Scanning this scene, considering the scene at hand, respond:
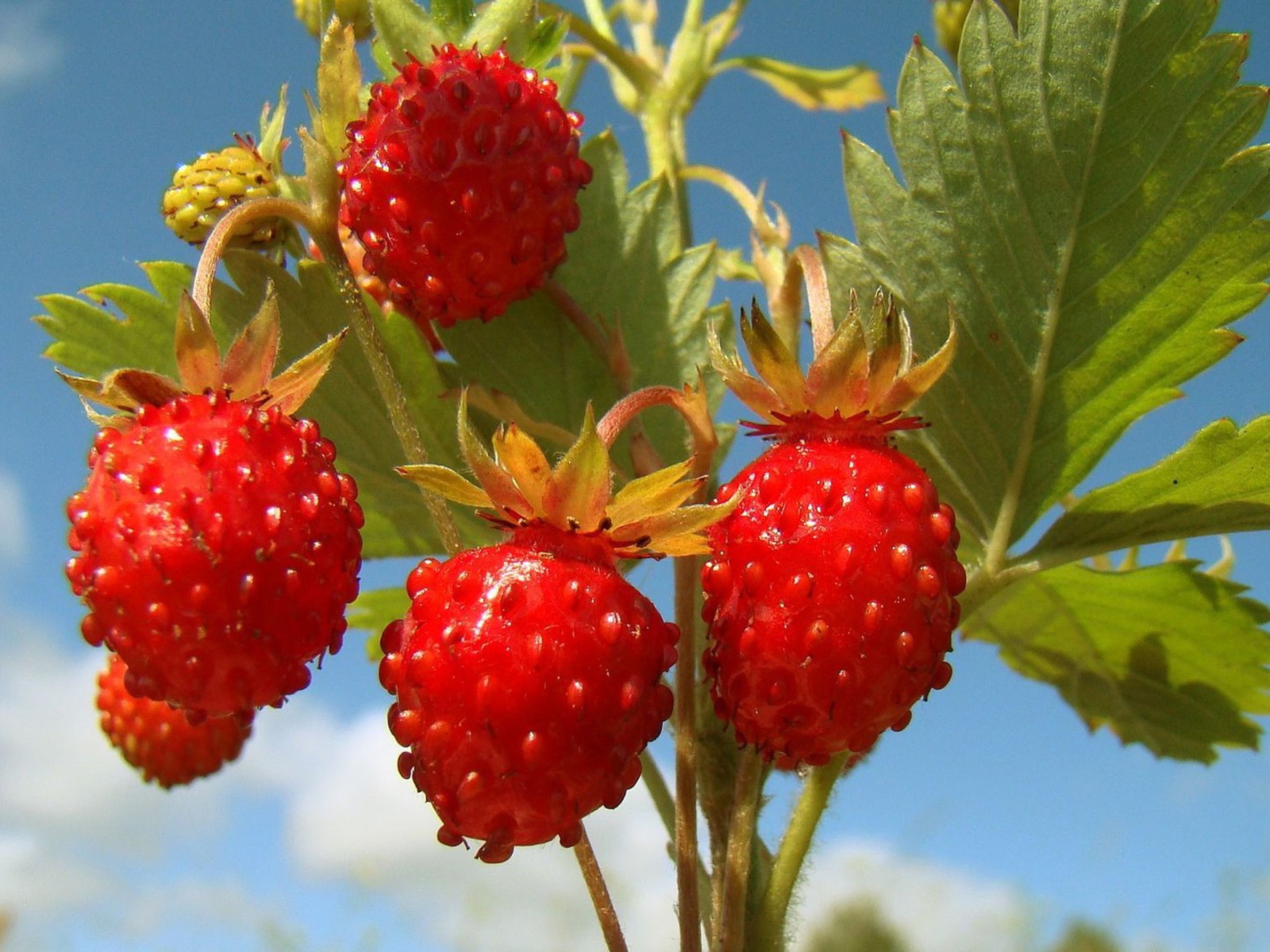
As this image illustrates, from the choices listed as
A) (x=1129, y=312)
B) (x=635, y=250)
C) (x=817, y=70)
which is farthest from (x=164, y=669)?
(x=817, y=70)

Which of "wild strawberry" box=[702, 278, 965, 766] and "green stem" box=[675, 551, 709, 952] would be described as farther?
"green stem" box=[675, 551, 709, 952]

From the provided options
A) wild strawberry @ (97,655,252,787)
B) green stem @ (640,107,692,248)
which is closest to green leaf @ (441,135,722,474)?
green stem @ (640,107,692,248)

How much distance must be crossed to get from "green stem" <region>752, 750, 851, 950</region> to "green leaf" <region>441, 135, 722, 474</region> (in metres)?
0.52

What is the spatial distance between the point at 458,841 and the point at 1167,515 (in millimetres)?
1007

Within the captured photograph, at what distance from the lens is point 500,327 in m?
1.72

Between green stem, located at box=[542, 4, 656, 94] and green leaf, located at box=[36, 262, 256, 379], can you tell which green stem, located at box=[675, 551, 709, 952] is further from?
green stem, located at box=[542, 4, 656, 94]

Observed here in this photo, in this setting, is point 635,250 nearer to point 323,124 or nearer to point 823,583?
point 323,124

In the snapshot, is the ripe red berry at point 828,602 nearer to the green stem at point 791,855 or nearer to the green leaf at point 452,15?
the green stem at point 791,855

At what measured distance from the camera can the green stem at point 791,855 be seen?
1.44 m

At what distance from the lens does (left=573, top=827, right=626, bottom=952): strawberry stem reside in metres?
1.33

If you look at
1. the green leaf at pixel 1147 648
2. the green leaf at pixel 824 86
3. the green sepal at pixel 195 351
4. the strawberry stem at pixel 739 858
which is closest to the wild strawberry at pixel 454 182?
the green sepal at pixel 195 351

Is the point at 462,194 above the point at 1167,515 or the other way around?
above

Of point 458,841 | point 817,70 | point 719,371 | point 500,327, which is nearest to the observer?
point 458,841

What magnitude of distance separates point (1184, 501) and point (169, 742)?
5.45ft
